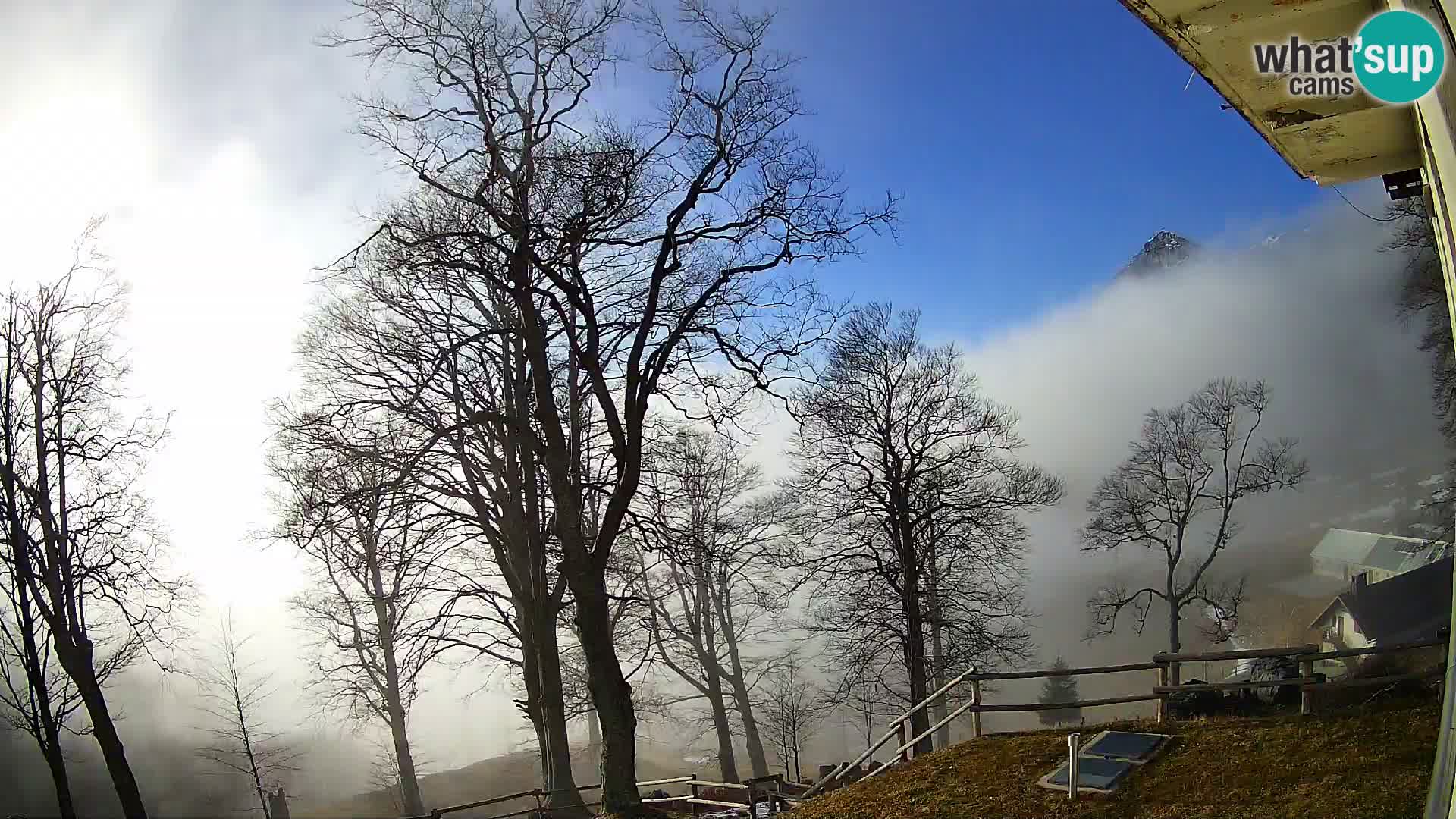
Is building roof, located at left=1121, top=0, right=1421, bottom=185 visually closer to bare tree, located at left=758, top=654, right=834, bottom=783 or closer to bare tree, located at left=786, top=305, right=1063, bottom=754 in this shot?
bare tree, located at left=786, top=305, right=1063, bottom=754

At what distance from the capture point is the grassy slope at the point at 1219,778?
7340mm

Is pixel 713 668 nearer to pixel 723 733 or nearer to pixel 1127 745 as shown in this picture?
pixel 723 733

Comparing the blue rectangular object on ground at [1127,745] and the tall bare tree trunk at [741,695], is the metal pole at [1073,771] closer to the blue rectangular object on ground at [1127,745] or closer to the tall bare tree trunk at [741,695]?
the blue rectangular object on ground at [1127,745]

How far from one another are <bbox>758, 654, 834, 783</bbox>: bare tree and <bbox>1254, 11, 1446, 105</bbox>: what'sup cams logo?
2416cm

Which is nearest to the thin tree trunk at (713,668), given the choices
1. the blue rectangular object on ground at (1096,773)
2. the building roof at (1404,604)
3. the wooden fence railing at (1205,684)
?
the wooden fence railing at (1205,684)

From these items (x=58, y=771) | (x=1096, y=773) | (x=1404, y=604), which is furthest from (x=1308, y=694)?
(x=58, y=771)

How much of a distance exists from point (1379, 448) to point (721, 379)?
1070 inches

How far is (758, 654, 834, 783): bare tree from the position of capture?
2697 centimetres

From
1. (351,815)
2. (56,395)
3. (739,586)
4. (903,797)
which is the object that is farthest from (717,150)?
(351,815)

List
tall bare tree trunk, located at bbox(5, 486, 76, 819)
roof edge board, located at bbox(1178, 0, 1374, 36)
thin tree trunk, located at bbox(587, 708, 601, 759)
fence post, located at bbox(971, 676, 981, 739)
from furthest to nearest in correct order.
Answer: thin tree trunk, located at bbox(587, 708, 601, 759), tall bare tree trunk, located at bbox(5, 486, 76, 819), fence post, located at bbox(971, 676, 981, 739), roof edge board, located at bbox(1178, 0, 1374, 36)

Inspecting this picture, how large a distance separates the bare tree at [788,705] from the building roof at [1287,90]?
23.4m

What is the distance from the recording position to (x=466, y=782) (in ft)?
104

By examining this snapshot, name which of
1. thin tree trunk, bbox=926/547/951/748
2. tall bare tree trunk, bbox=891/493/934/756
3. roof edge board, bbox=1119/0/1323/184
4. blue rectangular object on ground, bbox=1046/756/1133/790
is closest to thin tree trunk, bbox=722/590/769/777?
thin tree trunk, bbox=926/547/951/748

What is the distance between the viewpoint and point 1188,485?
22.7 m
